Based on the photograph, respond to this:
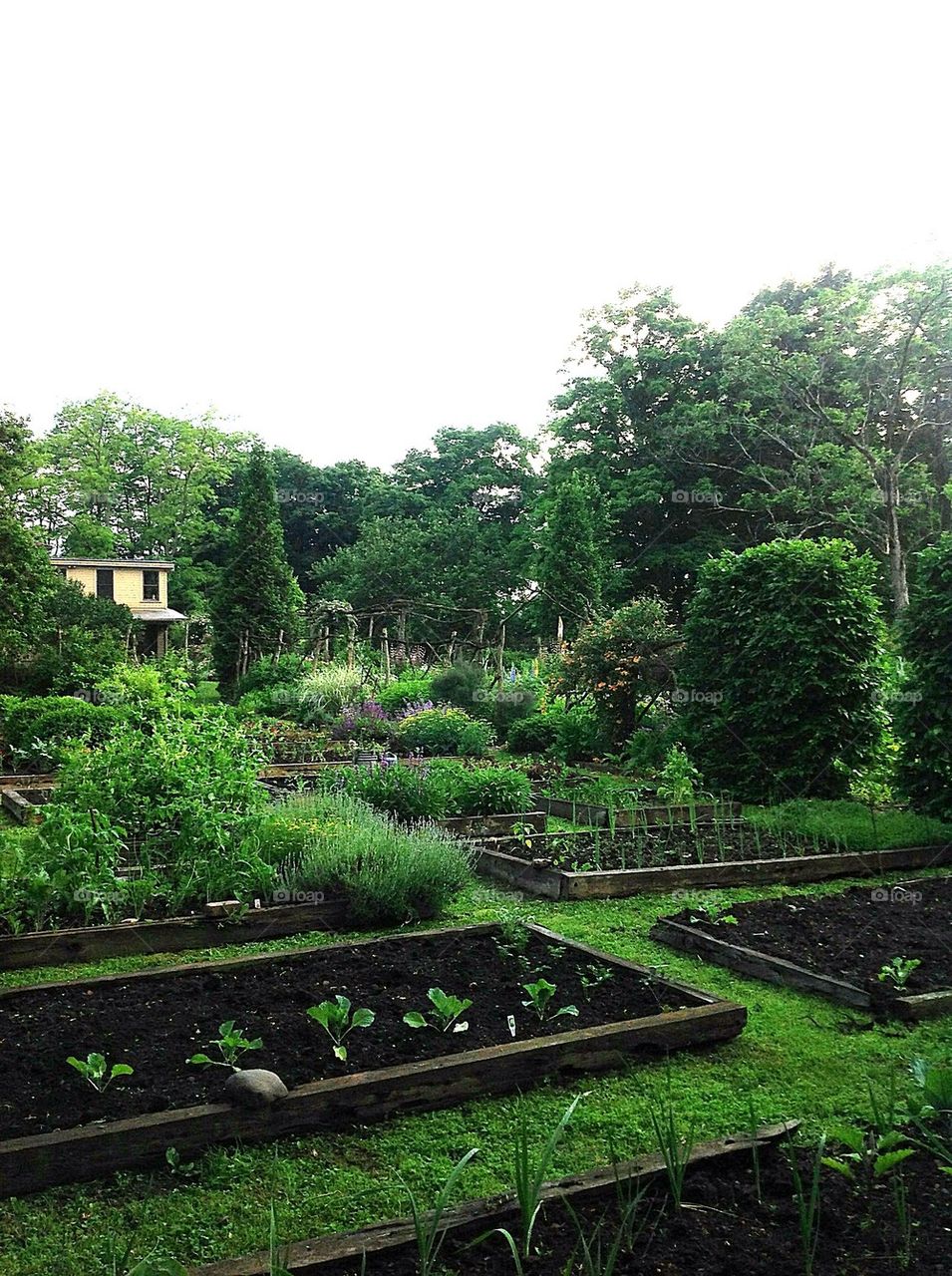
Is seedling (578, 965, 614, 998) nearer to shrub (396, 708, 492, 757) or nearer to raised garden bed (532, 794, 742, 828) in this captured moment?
raised garden bed (532, 794, 742, 828)

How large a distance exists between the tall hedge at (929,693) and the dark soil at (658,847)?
4.74ft

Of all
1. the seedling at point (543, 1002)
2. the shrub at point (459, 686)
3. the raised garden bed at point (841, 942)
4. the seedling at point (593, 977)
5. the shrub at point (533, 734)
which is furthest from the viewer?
the shrub at point (459, 686)

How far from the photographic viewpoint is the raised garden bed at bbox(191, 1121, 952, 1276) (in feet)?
8.27

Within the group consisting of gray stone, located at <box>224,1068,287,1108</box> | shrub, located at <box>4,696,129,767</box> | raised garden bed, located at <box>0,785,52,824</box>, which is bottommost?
gray stone, located at <box>224,1068,287,1108</box>

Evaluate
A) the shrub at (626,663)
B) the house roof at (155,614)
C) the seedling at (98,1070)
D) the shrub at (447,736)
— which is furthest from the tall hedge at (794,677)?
the house roof at (155,614)

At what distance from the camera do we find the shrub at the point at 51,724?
12.6 m

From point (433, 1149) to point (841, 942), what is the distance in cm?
308

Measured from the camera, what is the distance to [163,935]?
5688 mm

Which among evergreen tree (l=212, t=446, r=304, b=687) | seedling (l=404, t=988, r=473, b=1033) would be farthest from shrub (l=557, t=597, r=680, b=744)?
evergreen tree (l=212, t=446, r=304, b=687)

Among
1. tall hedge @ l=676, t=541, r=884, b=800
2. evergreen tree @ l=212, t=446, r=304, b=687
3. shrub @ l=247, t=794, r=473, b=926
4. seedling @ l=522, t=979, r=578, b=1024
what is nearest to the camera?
seedling @ l=522, t=979, r=578, b=1024

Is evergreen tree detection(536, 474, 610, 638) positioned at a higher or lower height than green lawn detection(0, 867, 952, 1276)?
higher

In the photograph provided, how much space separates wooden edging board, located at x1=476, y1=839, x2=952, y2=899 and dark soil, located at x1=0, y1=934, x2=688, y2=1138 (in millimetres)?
1636

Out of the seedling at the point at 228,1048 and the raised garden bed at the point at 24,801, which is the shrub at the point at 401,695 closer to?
the raised garden bed at the point at 24,801

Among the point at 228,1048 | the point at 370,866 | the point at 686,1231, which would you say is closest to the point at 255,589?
the point at 370,866
